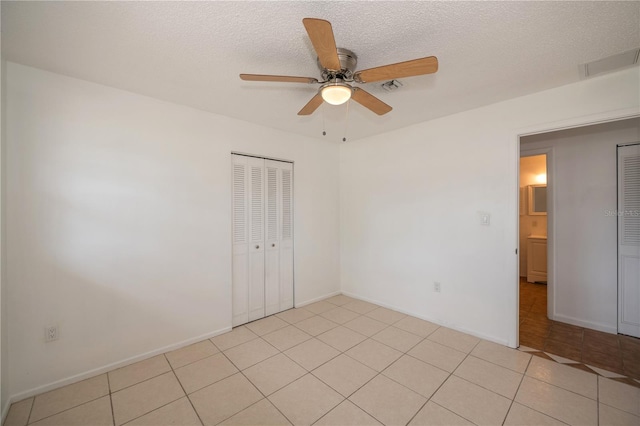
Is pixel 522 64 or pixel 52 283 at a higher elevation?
pixel 522 64

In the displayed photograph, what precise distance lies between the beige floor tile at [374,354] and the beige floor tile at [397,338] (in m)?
0.08

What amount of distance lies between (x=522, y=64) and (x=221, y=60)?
2299mm

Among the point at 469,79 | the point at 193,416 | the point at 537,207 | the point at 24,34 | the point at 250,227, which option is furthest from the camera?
the point at 537,207

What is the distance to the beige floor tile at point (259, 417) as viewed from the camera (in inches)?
66.6

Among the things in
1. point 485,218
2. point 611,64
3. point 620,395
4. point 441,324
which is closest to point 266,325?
point 441,324

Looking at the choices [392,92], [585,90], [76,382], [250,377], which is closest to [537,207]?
[585,90]

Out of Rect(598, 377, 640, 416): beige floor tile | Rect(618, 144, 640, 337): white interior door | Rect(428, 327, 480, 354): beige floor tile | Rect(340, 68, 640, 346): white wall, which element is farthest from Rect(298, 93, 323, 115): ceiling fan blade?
Rect(618, 144, 640, 337): white interior door

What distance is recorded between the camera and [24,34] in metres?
1.61

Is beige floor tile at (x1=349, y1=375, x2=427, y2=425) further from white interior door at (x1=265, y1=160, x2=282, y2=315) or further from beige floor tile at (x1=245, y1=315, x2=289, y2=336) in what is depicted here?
white interior door at (x1=265, y1=160, x2=282, y2=315)

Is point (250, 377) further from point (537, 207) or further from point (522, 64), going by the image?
point (537, 207)

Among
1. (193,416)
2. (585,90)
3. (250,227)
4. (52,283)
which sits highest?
(585,90)

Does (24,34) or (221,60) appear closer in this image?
(24,34)

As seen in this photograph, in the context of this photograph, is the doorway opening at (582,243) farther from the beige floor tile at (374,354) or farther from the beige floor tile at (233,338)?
the beige floor tile at (233,338)

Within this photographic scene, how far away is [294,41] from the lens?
1.68m
